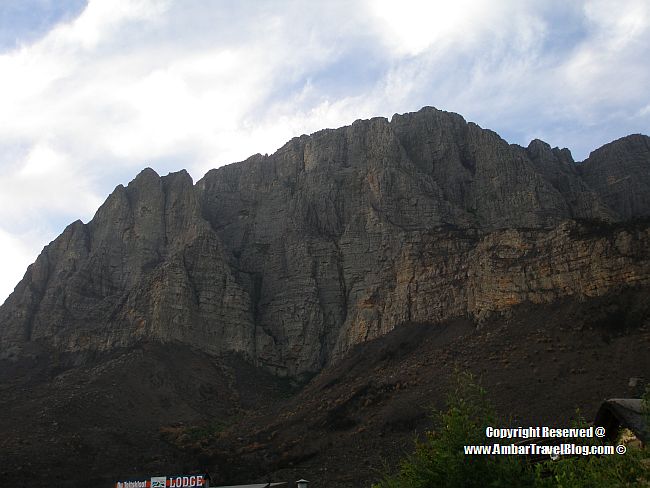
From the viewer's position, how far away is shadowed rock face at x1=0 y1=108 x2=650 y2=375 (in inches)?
3920

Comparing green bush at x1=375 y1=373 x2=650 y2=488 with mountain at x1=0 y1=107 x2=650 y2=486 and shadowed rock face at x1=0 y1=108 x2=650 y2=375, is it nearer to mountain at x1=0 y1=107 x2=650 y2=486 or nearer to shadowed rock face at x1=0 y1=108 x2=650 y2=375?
mountain at x1=0 y1=107 x2=650 y2=486

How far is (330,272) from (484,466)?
3955 inches

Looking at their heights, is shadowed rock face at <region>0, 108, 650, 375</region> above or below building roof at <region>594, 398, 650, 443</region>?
above

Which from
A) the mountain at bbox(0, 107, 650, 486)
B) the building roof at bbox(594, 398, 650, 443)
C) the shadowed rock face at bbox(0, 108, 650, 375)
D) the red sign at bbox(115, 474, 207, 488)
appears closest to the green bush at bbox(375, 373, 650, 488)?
the building roof at bbox(594, 398, 650, 443)

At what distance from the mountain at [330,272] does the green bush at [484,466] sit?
118 feet

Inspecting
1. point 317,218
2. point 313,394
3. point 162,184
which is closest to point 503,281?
point 313,394

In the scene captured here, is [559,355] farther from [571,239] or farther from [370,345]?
[370,345]

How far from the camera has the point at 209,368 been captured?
9719cm

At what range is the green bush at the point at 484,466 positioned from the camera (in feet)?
36.2

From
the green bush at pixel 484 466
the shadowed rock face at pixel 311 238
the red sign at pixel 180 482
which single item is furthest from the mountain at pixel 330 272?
the green bush at pixel 484 466

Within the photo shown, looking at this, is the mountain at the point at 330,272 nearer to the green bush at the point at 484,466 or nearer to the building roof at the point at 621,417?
the building roof at the point at 621,417

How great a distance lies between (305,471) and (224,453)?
50.3 ft

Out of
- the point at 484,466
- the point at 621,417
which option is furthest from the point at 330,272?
the point at 484,466

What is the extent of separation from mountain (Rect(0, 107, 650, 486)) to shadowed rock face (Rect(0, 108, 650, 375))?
33 centimetres
